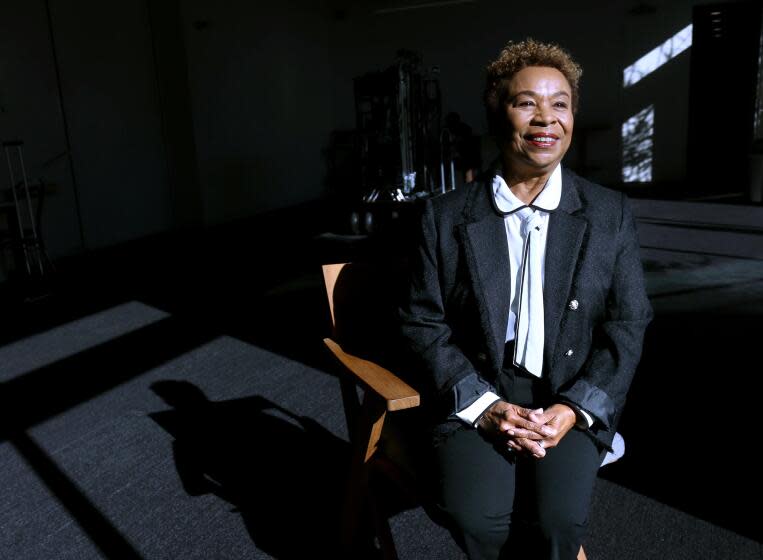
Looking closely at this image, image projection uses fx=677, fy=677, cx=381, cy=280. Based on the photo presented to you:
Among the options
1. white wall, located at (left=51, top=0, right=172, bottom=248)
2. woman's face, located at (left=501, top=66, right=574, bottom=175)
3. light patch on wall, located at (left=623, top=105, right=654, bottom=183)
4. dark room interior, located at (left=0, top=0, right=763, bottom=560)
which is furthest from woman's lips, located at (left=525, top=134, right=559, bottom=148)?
light patch on wall, located at (left=623, top=105, right=654, bottom=183)

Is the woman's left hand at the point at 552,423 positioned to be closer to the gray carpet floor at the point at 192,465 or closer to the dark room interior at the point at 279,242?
the dark room interior at the point at 279,242

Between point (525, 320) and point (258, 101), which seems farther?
point (258, 101)

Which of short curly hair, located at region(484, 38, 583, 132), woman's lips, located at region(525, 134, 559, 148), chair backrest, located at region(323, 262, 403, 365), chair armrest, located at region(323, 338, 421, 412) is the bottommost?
chair armrest, located at region(323, 338, 421, 412)

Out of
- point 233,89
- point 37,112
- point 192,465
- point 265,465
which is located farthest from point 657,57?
point 192,465

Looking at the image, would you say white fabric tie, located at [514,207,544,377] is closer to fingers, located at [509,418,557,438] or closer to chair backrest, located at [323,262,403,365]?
fingers, located at [509,418,557,438]

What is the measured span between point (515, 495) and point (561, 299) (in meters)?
0.44

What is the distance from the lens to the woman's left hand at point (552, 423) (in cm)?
142

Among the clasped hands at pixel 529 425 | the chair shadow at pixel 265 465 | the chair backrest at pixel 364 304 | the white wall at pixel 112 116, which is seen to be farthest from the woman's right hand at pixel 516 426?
the white wall at pixel 112 116

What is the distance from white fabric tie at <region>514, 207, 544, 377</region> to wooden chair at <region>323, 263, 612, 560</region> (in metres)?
0.27

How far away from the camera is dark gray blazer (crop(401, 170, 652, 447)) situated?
1.50 m

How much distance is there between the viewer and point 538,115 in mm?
1521

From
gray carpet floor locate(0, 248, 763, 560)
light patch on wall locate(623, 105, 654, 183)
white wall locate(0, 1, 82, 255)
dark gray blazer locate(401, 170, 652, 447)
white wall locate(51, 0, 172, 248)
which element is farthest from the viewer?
light patch on wall locate(623, 105, 654, 183)

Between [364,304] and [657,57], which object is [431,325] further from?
[657,57]

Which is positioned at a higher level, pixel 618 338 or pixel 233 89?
pixel 233 89
